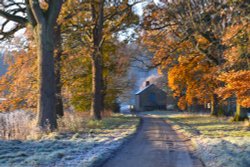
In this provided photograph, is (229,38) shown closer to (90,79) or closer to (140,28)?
(140,28)

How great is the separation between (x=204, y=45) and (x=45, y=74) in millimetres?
16433

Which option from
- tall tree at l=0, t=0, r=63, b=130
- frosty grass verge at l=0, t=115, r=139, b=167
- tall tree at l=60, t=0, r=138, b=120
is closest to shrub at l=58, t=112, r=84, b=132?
tall tree at l=0, t=0, r=63, b=130

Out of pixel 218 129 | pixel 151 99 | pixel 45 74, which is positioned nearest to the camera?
pixel 45 74

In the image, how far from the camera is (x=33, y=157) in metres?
10.4

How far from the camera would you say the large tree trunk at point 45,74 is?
702 inches

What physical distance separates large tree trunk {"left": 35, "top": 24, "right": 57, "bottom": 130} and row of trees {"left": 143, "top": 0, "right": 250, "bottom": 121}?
8702mm

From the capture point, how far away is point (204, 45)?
30.8m

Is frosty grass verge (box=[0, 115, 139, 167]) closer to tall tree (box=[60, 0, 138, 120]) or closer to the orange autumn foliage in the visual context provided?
the orange autumn foliage

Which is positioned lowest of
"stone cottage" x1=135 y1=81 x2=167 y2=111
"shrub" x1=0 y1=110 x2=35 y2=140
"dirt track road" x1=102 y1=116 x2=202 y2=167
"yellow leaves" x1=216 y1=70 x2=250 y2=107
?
"dirt track road" x1=102 y1=116 x2=202 y2=167

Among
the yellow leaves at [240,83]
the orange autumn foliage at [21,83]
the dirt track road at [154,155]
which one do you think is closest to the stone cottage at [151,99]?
the orange autumn foliage at [21,83]

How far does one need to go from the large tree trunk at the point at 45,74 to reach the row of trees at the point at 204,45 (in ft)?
28.6

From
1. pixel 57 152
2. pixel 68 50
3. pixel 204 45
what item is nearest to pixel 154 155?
pixel 57 152

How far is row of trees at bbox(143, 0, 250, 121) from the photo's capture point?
1970 centimetres

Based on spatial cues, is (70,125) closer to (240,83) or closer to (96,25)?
(240,83)
